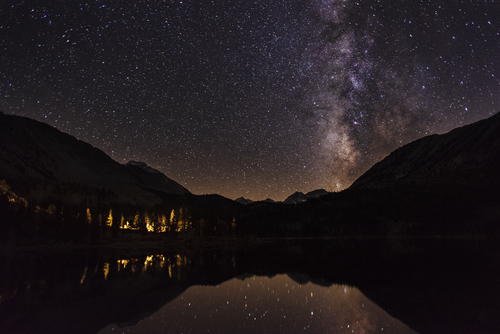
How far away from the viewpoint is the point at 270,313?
20.1m

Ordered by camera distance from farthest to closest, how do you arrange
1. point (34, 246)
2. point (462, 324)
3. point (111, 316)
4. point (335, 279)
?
1. point (34, 246)
2. point (335, 279)
3. point (111, 316)
4. point (462, 324)

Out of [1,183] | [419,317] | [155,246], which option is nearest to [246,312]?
[419,317]

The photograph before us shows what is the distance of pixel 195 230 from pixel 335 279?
117756 millimetres

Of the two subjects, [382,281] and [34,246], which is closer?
[382,281]

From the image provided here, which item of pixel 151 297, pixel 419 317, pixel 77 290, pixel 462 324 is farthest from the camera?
pixel 77 290

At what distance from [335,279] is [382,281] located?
435cm

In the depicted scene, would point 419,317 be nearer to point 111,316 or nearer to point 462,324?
point 462,324

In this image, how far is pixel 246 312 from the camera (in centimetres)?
2045

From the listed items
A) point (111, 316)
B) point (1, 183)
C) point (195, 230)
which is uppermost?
point (1, 183)

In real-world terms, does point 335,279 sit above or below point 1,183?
below

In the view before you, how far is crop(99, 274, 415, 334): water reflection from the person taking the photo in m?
16.7

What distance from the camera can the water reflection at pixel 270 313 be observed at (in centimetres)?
1667

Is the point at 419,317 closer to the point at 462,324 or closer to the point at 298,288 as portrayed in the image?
the point at 462,324

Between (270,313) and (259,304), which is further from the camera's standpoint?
(259,304)
